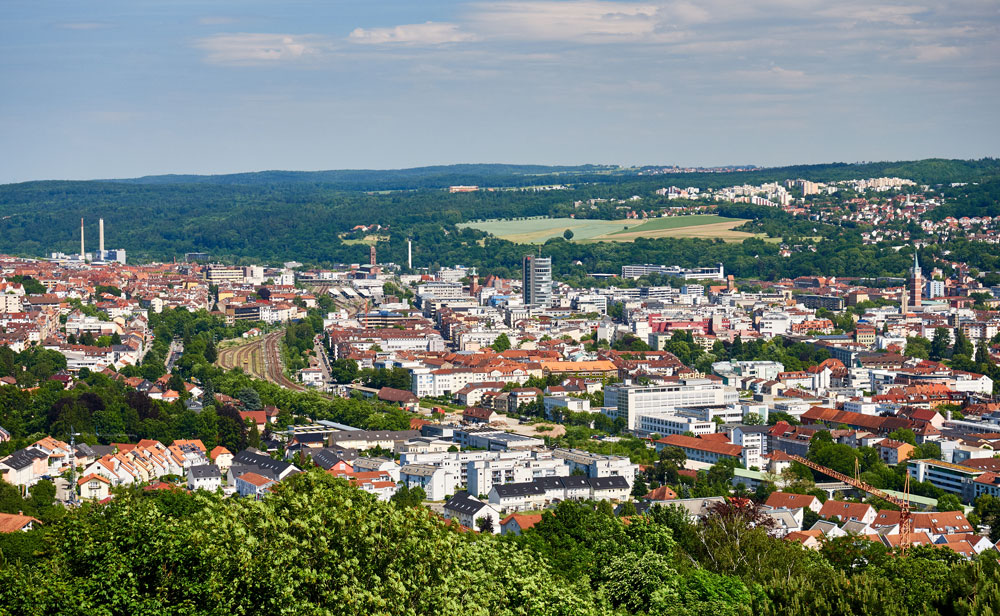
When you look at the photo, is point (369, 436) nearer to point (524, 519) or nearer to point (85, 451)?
point (85, 451)

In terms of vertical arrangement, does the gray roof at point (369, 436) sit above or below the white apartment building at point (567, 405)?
above

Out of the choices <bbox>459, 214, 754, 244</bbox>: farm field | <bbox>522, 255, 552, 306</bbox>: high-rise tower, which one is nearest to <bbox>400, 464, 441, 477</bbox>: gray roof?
<bbox>522, 255, 552, 306</bbox>: high-rise tower

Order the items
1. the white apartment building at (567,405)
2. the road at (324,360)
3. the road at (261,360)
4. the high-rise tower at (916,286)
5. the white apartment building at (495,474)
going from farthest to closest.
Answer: the high-rise tower at (916,286) < the road at (324,360) < the road at (261,360) < the white apartment building at (567,405) < the white apartment building at (495,474)

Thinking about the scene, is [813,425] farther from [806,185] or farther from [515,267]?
[806,185]

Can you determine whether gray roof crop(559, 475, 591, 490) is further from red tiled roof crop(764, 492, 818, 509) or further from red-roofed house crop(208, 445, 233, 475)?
red-roofed house crop(208, 445, 233, 475)

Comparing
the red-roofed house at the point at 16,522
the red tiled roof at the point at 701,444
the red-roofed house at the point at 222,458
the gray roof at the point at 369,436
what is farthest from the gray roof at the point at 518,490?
the red-roofed house at the point at 16,522

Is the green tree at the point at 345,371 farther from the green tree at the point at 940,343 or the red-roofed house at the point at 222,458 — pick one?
the green tree at the point at 940,343
